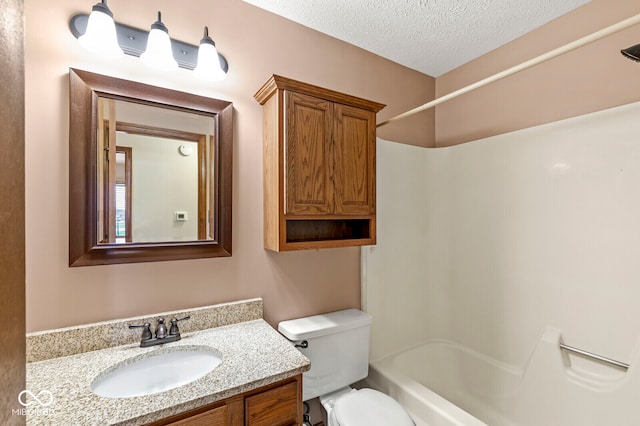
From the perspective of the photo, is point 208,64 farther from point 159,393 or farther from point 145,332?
point 159,393

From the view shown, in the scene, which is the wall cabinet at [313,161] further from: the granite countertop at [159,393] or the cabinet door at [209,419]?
the cabinet door at [209,419]

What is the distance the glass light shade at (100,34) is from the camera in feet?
3.65

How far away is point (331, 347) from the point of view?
1571mm

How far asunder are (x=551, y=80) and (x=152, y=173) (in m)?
2.24

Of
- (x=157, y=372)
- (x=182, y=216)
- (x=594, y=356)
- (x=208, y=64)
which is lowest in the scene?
(x=594, y=356)

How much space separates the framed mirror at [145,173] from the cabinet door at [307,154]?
1.04 feet

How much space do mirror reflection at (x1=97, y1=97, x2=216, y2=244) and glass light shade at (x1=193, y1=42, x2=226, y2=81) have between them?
188 millimetres

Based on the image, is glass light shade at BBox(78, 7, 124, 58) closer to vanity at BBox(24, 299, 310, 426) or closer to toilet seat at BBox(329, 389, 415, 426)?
vanity at BBox(24, 299, 310, 426)

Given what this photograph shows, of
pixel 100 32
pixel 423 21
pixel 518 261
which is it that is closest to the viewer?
pixel 100 32

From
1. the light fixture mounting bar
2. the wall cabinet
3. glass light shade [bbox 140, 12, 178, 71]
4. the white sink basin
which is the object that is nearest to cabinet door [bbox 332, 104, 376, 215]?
the wall cabinet

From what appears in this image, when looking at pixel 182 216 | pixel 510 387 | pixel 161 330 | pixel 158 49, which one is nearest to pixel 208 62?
pixel 158 49

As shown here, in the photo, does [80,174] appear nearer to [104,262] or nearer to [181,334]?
[104,262]

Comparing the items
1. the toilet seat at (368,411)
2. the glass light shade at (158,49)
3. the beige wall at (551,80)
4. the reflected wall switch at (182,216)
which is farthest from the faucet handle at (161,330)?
the beige wall at (551,80)

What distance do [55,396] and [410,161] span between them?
2141 millimetres
